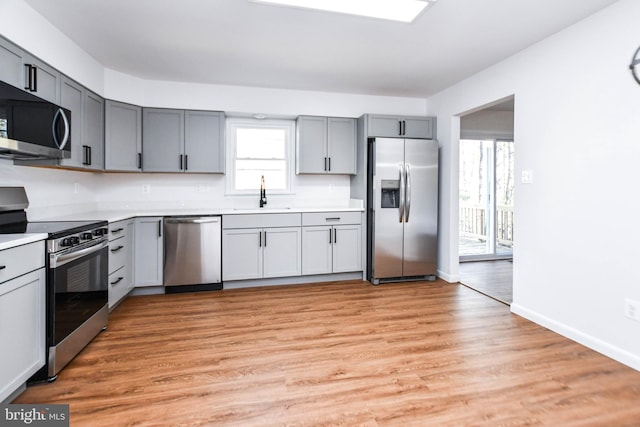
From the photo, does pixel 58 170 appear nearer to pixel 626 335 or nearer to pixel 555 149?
pixel 555 149

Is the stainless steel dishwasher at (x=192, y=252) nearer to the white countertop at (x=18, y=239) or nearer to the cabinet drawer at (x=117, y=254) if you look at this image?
the cabinet drawer at (x=117, y=254)

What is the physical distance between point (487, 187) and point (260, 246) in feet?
13.2

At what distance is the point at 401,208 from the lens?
165 inches

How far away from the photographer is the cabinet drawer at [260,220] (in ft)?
12.8

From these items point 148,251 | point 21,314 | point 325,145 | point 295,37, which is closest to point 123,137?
point 148,251

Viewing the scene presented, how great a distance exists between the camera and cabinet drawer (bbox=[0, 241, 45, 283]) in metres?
1.67

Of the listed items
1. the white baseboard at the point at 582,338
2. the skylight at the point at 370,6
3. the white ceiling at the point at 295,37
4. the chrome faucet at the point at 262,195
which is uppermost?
the white ceiling at the point at 295,37

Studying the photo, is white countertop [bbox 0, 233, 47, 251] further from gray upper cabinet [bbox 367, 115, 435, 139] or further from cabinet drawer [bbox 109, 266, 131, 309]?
gray upper cabinet [bbox 367, 115, 435, 139]

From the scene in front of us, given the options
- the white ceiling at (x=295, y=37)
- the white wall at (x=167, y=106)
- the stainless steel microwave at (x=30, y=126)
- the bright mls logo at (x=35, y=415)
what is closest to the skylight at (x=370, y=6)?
the white ceiling at (x=295, y=37)

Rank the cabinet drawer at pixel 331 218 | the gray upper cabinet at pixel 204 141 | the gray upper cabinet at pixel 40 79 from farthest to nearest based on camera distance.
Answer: the cabinet drawer at pixel 331 218
the gray upper cabinet at pixel 204 141
the gray upper cabinet at pixel 40 79

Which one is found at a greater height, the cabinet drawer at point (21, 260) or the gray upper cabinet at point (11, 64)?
the gray upper cabinet at point (11, 64)

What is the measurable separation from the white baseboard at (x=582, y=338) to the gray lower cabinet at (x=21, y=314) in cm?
367

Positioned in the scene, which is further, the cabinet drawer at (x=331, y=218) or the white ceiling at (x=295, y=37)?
the cabinet drawer at (x=331, y=218)

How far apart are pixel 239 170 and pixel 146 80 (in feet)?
4.92
